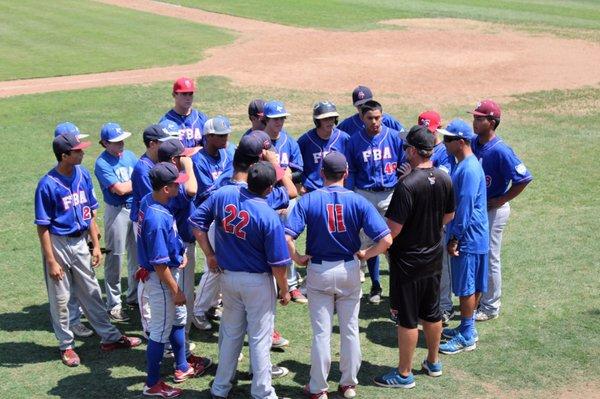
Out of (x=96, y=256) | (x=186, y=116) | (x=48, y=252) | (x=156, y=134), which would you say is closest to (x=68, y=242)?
(x=48, y=252)

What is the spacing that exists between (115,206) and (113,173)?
361 millimetres

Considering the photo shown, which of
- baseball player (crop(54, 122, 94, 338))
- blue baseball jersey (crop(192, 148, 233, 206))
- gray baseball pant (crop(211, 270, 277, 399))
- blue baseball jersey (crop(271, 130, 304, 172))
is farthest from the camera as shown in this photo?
blue baseball jersey (crop(271, 130, 304, 172))

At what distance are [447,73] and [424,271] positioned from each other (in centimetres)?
1380

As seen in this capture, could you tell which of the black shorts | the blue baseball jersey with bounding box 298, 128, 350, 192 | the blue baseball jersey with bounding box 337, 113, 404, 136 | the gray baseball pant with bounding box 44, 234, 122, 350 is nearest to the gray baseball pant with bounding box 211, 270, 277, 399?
the black shorts

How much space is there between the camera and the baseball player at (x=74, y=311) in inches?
296

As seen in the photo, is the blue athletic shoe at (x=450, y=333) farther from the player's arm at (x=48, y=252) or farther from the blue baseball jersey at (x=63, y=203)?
the player's arm at (x=48, y=252)

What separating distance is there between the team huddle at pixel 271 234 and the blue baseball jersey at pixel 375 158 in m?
0.02

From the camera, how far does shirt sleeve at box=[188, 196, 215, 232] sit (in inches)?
252

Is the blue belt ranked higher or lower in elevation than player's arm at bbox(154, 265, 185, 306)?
higher

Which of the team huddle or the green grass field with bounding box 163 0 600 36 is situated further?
the green grass field with bounding box 163 0 600 36

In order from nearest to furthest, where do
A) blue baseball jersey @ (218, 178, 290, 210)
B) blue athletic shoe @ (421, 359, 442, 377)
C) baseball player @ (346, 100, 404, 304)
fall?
blue athletic shoe @ (421, 359, 442, 377)
blue baseball jersey @ (218, 178, 290, 210)
baseball player @ (346, 100, 404, 304)

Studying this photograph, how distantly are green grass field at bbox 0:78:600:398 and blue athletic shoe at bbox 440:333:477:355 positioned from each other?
99mm

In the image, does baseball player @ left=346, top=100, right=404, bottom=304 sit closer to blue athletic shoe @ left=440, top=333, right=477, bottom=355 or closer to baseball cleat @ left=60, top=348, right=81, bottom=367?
blue athletic shoe @ left=440, top=333, right=477, bottom=355

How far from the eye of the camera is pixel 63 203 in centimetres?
709
